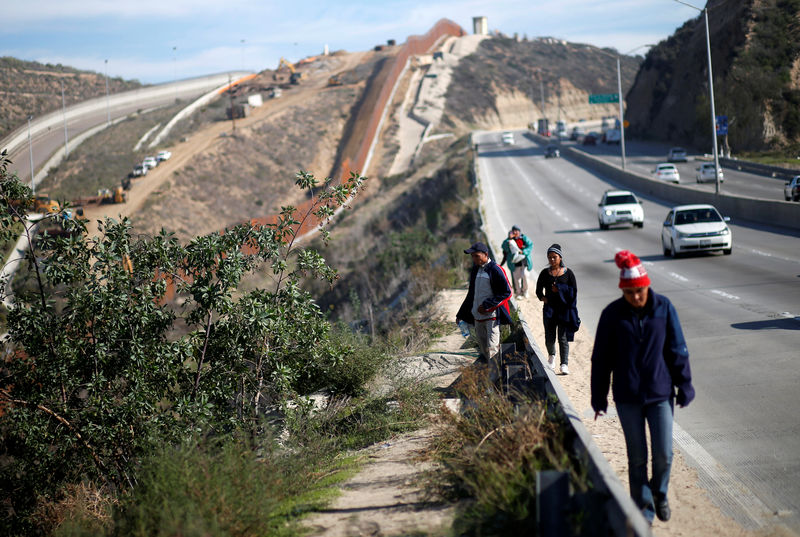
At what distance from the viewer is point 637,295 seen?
5.43 metres

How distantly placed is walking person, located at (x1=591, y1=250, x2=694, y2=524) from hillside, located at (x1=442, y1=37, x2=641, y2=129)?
111237 millimetres

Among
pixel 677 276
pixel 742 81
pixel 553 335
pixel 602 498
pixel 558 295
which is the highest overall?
pixel 742 81

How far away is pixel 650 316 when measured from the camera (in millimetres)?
5418

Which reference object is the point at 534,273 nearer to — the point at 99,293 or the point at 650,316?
the point at 99,293

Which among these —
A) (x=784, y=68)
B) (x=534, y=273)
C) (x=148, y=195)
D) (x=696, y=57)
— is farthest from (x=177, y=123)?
(x=534, y=273)

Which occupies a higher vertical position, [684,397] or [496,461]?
[684,397]

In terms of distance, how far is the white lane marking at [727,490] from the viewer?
5.83 m

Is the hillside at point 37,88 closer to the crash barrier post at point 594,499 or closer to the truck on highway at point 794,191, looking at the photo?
the truck on highway at point 794,191

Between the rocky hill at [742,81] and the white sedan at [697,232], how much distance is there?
48528mm

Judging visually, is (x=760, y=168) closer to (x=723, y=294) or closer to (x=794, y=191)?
(x=794, y=191)

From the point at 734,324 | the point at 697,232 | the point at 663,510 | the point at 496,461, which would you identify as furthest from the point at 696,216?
the point at 496,461

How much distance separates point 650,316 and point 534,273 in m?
18.4

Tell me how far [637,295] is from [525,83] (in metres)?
150

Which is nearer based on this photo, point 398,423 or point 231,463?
point 231,463
